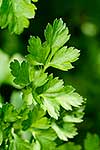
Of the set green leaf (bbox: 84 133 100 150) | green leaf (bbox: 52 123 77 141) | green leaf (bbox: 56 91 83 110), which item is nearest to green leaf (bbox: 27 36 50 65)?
green leaf (bbox: 56 91 83 110)

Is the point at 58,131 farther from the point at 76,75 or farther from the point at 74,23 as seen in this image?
the point at 74,23

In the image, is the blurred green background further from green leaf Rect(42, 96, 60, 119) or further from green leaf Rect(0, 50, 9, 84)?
green leaf Rect(42, 96, 60, 119)

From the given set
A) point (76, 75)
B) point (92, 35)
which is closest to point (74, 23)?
point (92, 35)

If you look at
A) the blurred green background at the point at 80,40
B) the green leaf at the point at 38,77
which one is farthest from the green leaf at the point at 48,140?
the blurred green background at the point at 80,40

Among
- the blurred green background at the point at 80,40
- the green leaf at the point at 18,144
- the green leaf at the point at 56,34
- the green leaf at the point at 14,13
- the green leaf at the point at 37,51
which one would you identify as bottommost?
the green leaf at the point at 18,144

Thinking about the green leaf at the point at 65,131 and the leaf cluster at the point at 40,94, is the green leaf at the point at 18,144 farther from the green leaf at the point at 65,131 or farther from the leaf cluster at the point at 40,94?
the green leaf at the point at 65,131

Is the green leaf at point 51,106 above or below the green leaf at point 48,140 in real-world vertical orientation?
above

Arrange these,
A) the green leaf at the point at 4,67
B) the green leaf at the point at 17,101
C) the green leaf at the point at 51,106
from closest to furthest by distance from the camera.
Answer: the green leaf at the point at 51,106
the green leaf at the point at 17,101
the green leaf at the point at 4,67
